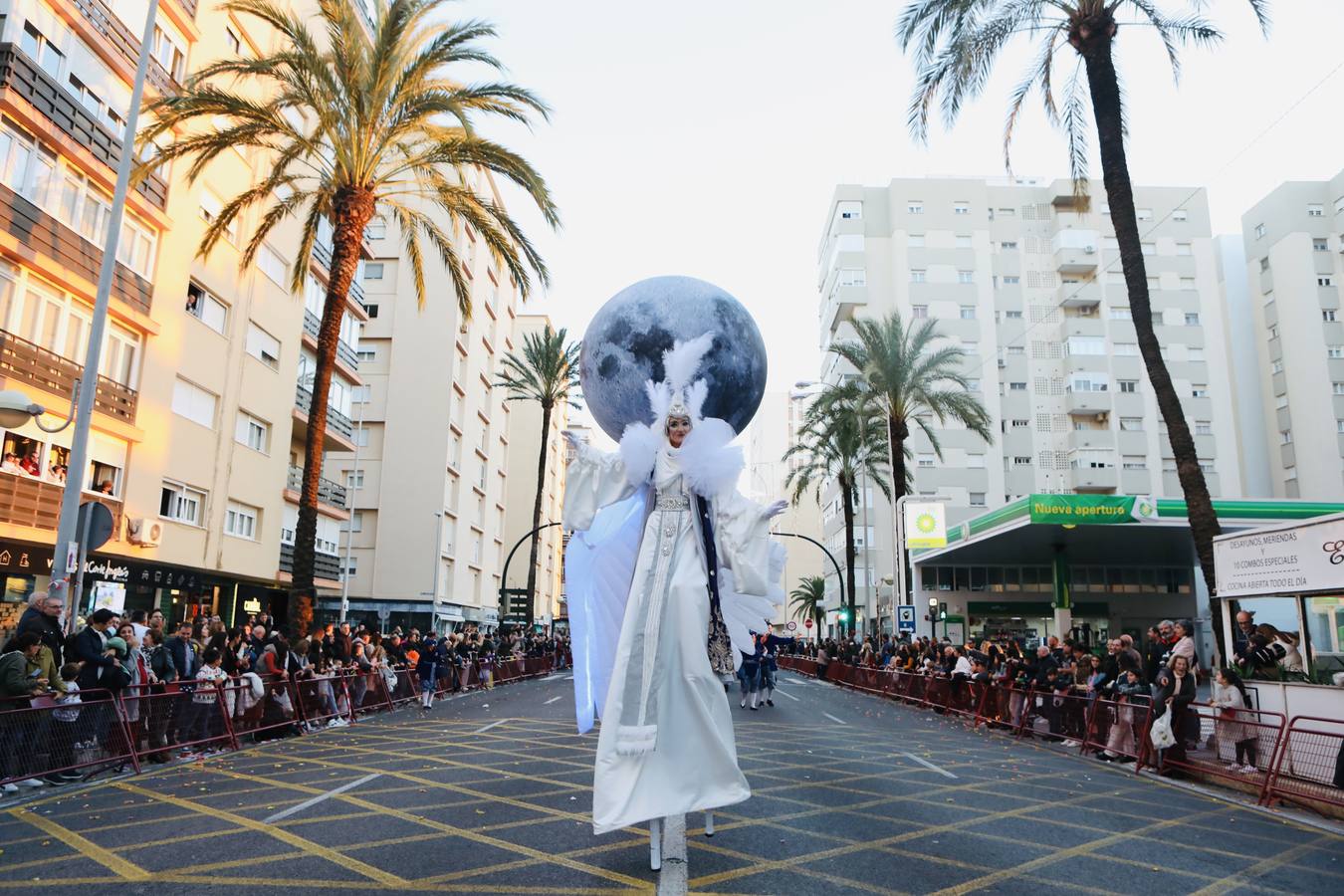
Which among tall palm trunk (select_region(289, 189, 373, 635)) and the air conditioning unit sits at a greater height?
tall palm trunk (select_region(289, 189, 373, 635))

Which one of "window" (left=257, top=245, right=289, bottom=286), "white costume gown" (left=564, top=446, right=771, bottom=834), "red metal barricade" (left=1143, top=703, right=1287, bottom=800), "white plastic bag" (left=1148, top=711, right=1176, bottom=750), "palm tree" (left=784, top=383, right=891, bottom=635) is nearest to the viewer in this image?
"white costume gown" (left=564, top=446, right=771, bottom=834)

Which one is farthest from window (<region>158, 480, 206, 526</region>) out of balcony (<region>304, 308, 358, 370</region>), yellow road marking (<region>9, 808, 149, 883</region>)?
yellow road marking (<region>9, 808, 149, 883</region>)

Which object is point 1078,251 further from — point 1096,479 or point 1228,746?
point 1228,746

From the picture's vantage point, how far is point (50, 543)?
19328mm

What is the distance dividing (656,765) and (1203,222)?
2554 inches

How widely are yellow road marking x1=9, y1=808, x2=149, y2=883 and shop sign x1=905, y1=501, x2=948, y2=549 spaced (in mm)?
27997

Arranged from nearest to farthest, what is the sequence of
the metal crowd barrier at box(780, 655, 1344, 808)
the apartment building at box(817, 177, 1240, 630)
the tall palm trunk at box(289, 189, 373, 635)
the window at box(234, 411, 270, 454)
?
the metal crowd barrier at box(780, 655, 1344, 808) < the tall palm trunk at box(289, 189, 373, 635) < the window at box(234, 411, 270, 454) < the apartment building at box(817, 177, 1240, 630)

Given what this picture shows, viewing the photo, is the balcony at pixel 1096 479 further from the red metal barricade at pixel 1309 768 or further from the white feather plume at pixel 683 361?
the white feather plume at pixel 683 361

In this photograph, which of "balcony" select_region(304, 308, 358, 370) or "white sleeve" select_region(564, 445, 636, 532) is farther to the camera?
"balcony" select_region(304, 308, 358, 370)

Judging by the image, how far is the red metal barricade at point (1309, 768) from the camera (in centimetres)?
854

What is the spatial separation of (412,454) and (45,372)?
28.8m

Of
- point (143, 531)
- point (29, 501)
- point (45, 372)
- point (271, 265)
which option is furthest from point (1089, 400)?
point (29, 501)

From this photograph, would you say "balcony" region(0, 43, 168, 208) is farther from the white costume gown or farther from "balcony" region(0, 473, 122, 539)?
the white costume gown

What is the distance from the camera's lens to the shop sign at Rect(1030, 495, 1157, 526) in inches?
1174
